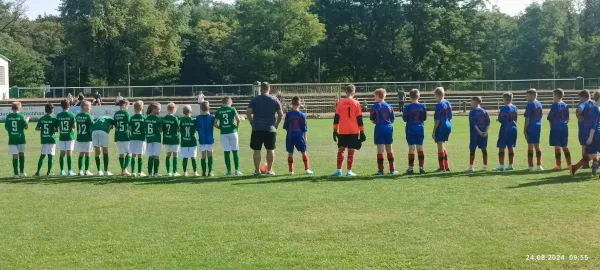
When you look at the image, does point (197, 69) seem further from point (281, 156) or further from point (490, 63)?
point (281, 156)

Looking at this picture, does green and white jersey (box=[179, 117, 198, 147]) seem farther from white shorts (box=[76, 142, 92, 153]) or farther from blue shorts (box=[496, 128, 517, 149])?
blue shorts (box=[496, 128, 517, 149])

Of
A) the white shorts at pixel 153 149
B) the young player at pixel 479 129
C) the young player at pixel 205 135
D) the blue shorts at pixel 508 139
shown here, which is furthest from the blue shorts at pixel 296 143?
the blue shorts at pixel 508 139

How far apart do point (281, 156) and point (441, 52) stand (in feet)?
194

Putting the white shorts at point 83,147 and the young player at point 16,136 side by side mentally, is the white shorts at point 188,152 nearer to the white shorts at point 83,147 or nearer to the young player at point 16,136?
the white shorts at point 83,147

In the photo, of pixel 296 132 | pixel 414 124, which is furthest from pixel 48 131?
pixel 414 124

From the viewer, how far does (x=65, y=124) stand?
1538 cm

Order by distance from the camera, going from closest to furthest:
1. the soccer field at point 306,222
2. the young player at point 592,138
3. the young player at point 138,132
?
1. the soccer field at point 306,222
2. the young player at point 592,138
3. the young player at point 138,132

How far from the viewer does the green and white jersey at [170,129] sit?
589 inches

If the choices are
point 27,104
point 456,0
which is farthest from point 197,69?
point 27,104

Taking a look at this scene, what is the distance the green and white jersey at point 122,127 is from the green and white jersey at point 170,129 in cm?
100

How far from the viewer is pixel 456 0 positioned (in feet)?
249

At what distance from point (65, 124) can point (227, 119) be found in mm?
3906

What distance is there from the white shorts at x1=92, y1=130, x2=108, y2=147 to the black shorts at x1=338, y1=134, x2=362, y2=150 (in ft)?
18.6

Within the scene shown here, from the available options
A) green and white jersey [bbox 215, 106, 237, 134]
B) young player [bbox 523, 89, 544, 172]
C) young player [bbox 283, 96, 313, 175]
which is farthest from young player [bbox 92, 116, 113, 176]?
young player [bbox 523, 89, 544, 172]
